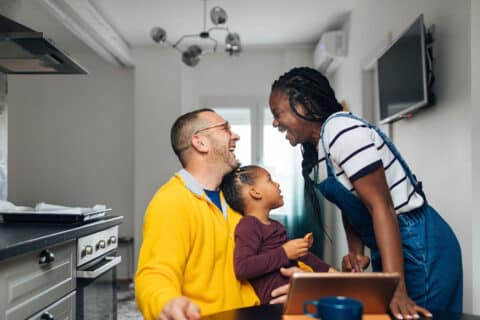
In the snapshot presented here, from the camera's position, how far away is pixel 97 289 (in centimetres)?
230

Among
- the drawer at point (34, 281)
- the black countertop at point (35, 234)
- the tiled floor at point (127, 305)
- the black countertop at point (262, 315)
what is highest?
the black countertop at point (35, 234)

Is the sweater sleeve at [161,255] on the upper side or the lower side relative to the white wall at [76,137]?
lower

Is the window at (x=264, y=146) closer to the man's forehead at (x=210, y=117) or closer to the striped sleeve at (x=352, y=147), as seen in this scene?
the man's forehead at (x=210, y=117)

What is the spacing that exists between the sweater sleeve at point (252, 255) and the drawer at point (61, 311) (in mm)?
820

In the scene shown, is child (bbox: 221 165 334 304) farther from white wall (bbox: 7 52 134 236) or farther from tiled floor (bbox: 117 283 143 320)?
white wall (bbox: 7 52 134 236)

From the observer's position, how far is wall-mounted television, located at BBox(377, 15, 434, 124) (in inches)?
95.1

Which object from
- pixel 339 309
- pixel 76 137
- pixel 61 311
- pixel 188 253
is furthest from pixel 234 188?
pixel 76 137

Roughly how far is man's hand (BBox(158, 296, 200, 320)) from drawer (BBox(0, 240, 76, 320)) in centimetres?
76

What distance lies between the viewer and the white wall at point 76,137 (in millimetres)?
5715

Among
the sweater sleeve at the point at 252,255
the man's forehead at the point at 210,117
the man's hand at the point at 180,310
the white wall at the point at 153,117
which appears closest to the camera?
the man's hand at the point at 180,310

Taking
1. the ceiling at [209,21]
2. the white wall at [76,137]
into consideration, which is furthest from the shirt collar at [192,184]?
the white wall at [76,137]

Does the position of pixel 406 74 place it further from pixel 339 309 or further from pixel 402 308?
pixel 339 309

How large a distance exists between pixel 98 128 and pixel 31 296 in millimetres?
4282

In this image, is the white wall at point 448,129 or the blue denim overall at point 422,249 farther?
the white wall at point 448,129
